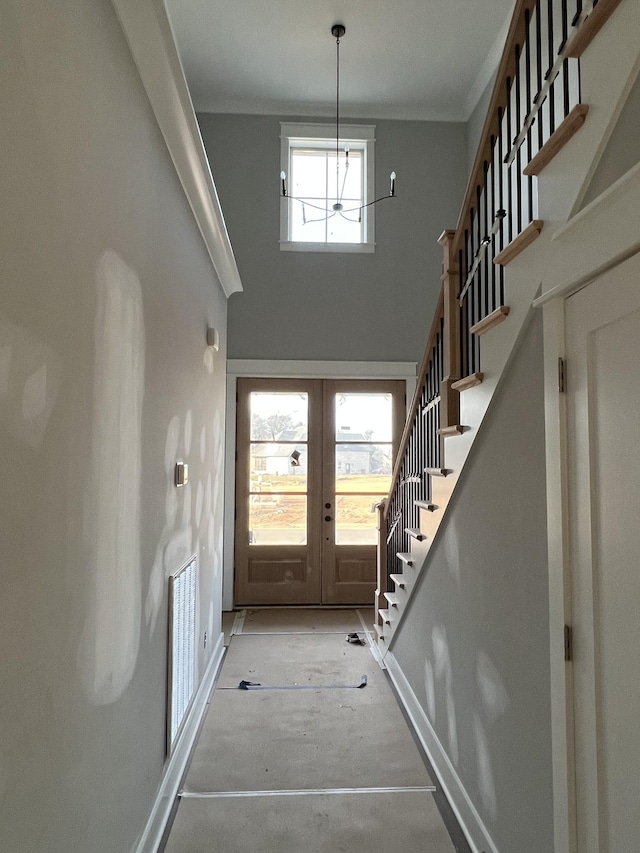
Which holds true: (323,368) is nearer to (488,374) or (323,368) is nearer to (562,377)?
(488,374)

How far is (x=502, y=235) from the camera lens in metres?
2.11

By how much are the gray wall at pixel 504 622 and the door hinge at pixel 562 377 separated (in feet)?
0.39

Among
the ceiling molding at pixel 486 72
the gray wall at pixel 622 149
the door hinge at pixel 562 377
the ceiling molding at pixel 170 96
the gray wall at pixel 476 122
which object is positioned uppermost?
the ceiling molding at pixel 486 72

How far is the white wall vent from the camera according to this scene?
8.16 feet

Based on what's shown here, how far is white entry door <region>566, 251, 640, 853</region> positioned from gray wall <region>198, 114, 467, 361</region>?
4195mm

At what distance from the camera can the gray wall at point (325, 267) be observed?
569 centimetres

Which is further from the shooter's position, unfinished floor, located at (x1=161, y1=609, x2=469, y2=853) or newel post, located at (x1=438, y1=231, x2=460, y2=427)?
newel post, located at (x1=438, y1=231, x2=460, y2=427)

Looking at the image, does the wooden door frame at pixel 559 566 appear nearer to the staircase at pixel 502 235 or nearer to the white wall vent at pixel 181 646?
the staircase at pixel 502 235

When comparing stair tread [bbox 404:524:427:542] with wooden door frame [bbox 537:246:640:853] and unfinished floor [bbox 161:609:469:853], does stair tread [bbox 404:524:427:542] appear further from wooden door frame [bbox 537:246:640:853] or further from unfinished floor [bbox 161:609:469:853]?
wooden door frame [bbox 537:246:640:853]

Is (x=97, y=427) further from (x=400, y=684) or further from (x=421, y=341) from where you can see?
(x=421, y=341)

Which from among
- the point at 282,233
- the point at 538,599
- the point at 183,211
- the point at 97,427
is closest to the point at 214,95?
the point at 282,233

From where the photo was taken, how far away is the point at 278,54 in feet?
16.7

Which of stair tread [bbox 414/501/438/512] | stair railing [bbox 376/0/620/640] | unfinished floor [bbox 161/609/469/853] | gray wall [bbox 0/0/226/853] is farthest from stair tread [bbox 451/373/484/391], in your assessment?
unfinished floor [bbox 161/609/469/853]

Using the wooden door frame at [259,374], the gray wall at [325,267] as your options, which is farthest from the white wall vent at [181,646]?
the gray wall at [325,267]
